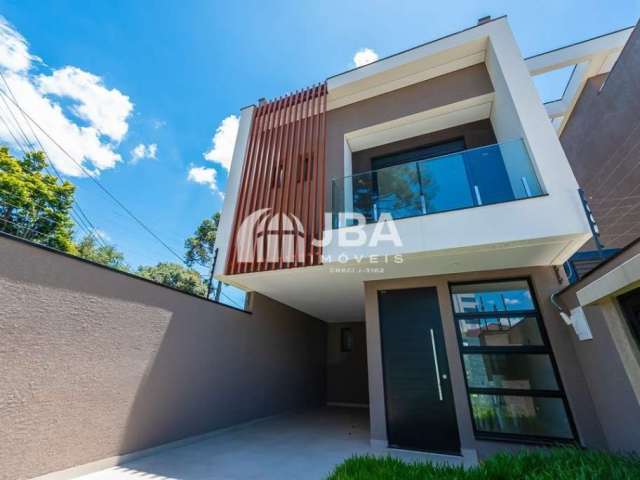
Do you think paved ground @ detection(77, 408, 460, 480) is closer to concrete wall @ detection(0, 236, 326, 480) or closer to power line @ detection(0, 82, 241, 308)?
concrete wall @ detection(0, 236, 326, 480)

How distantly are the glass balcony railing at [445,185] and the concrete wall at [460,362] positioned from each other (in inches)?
51.2

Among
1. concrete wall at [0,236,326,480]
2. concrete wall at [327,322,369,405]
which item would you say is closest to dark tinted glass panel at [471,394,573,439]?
concrete wall at [0,236,326,480]

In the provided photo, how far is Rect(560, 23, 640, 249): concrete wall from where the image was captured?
4.80 metres

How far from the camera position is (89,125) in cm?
908

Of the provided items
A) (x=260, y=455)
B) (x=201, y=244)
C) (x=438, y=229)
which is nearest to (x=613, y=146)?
(x=438, y=229)

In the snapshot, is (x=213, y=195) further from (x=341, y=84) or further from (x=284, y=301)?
(x=341, y=84)

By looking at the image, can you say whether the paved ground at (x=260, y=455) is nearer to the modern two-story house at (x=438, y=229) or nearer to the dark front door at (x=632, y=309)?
the modern two-story house at (x=438, y=229)

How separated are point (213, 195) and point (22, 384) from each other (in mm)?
11371

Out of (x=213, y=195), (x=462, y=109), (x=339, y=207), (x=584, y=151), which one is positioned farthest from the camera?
(x=213, y=195)

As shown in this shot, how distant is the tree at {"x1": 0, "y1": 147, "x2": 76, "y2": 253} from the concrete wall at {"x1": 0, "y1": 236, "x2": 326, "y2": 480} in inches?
562

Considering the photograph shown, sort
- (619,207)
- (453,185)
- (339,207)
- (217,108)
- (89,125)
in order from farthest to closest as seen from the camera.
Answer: (89,125), (217,108), (619,207), (339,207), (453,185)

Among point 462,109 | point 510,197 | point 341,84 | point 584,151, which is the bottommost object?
point 510,197

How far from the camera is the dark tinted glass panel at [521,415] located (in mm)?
3359

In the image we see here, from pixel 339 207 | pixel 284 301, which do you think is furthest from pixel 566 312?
pixel 284 301
